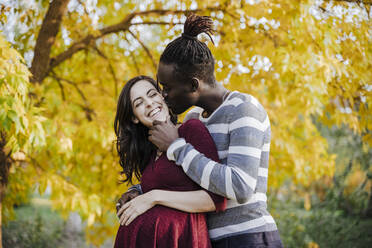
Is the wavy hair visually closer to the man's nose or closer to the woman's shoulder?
the man's nose

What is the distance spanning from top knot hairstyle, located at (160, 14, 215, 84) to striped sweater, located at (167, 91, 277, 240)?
0.20m

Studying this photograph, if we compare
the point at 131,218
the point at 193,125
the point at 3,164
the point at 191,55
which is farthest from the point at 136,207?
the point at 3,164

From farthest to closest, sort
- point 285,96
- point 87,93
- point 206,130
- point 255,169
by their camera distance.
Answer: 1. point 87,93
2. point 285,96
3. point 206,130
4. point 255,169

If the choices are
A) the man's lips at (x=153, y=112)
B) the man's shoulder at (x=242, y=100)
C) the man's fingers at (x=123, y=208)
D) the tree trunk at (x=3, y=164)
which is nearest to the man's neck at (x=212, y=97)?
the man's shoulder at (x=242, y=100)

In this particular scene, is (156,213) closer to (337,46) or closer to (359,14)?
(337,46)

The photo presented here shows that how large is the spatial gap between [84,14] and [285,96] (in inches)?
97.1

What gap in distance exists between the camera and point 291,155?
157 inches

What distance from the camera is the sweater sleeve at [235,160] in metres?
1.43

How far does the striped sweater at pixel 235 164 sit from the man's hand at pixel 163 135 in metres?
0.05

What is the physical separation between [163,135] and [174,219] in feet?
1.23

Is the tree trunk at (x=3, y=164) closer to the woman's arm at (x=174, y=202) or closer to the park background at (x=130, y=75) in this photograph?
the park background at (x=130, y=75)

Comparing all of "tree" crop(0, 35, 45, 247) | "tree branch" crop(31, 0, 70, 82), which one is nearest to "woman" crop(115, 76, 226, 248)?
"tree" crop(0, 35, 45, 247)

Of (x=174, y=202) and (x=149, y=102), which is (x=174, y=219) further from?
(x=149, y=102)

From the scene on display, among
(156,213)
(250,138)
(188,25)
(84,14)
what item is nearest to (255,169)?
(250,138)
